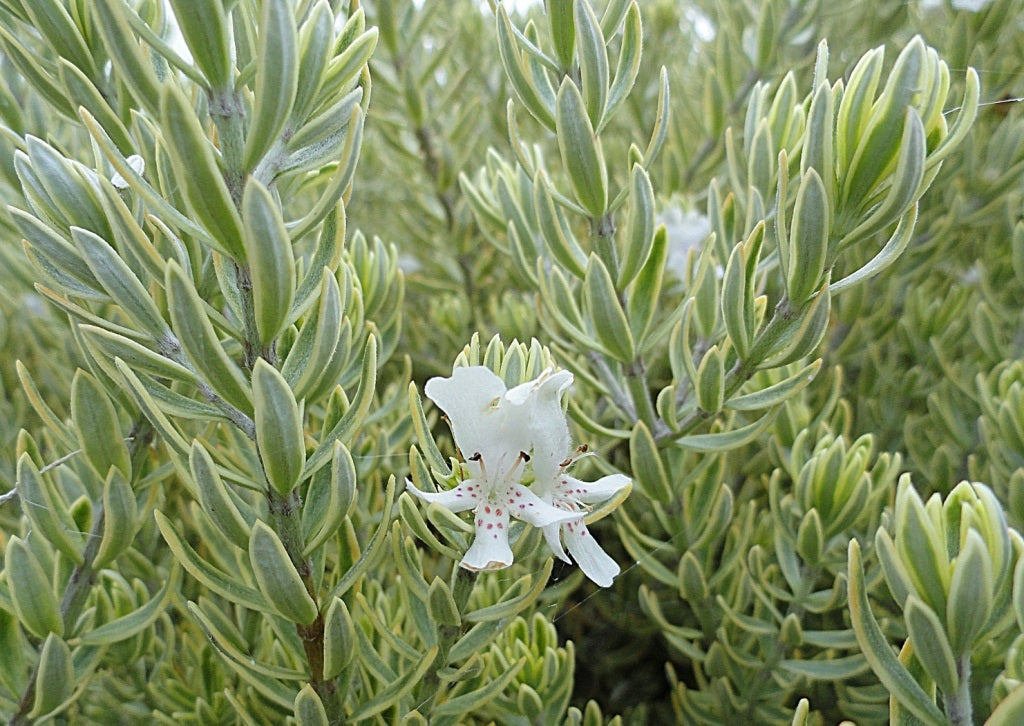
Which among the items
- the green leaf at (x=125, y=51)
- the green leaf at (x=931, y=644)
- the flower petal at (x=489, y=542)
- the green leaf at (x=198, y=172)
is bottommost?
the green leaf at (x=931, y=644)

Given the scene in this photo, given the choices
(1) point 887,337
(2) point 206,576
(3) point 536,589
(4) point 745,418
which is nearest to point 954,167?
(1) point 887,337

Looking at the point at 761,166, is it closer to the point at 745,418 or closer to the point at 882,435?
the point at 745,418

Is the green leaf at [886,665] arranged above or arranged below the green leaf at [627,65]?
below

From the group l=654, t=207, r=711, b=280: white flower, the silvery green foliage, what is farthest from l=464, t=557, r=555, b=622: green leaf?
l=654, t=207, r=711, b=280: white flower

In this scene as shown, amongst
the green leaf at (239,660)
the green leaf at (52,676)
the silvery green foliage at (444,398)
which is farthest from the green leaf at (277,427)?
the green leaf at (52,676)

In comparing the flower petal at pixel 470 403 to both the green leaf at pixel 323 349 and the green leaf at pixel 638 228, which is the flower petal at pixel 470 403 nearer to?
the green leaf at pixel 323 349

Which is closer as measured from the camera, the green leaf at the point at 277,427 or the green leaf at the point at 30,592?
the green leaf at the point at 277,427

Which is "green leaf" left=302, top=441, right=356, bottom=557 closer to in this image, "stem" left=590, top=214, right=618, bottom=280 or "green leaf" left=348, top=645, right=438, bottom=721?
"green leaf" left=348, top=645, right=438, bottom=721

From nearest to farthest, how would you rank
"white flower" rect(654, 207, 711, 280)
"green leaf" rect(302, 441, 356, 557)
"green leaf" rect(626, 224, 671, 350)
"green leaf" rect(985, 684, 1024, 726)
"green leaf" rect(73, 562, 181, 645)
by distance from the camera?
"green leaf" rect(985, 684, 1024, 726), "green leaf" rect(302, 441, 356, 557), "green leaf" rect(73, 562, 181, 645), "green leaf" rect(626, 224, 671, 350), "white flower" rect(654, 207, 711, 280)
